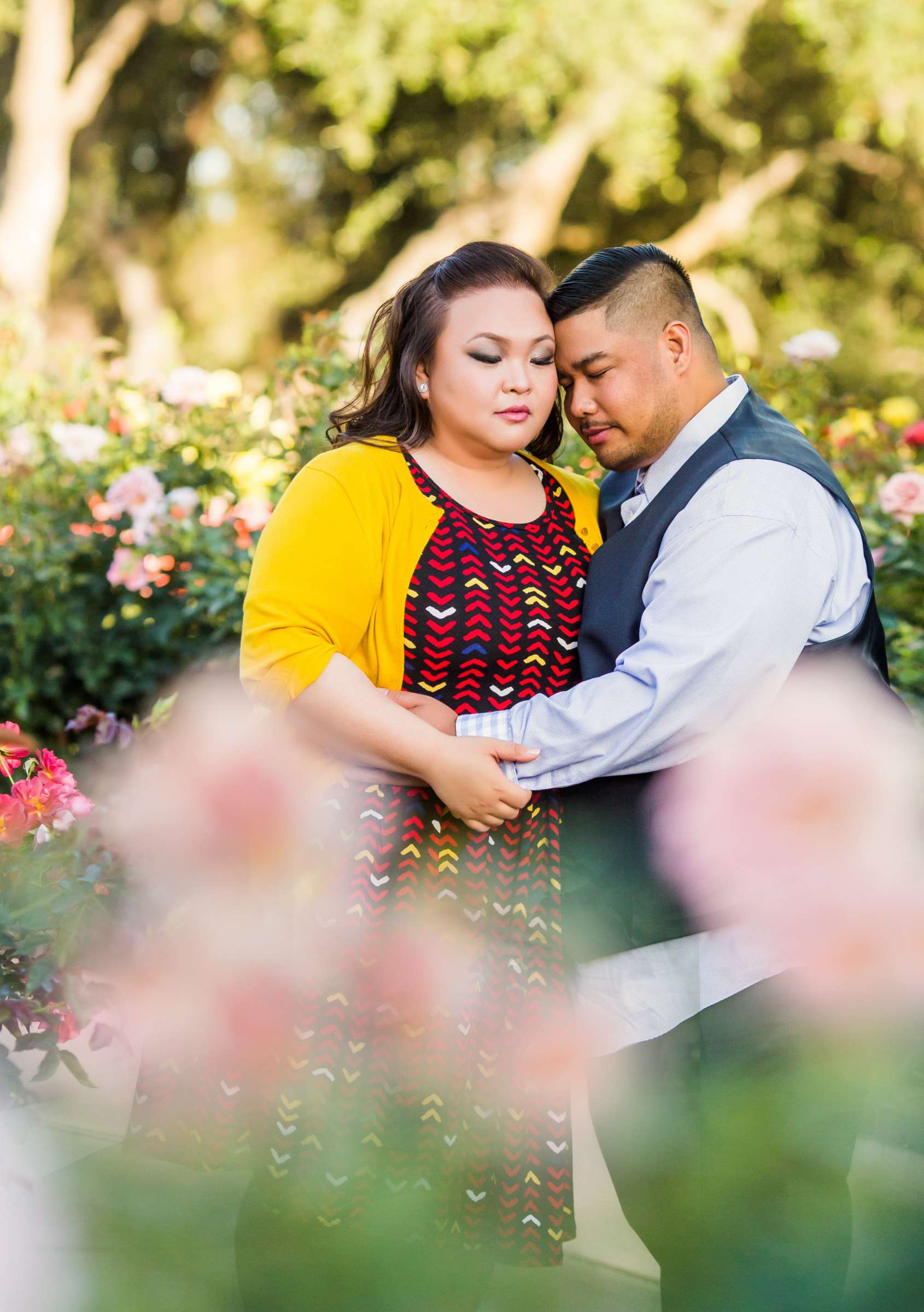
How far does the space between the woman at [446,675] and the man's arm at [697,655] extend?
114 millimetres

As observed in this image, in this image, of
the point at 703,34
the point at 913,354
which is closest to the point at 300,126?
the point at 703,34

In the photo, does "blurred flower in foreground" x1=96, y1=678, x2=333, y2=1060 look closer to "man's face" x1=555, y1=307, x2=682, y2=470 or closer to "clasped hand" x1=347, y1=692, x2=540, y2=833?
"clasped hand" x1=347, y1=692, x2=540, y2=833

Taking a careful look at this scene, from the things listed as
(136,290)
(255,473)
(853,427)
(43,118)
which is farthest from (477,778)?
(136,290)

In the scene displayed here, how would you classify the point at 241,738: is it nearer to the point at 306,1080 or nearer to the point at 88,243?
the point at 306,1080

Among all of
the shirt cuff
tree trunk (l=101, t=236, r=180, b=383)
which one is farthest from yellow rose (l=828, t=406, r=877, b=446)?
tree trunk (l=101, t=236, r=180, b=383)

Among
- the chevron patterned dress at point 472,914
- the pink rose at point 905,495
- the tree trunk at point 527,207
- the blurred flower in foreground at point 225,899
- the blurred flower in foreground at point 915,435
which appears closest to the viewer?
the blurred flower in foreground at point 225,899

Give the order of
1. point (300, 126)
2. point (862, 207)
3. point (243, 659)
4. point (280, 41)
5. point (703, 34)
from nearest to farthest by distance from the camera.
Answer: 1. point (243, 659)
2. point (703, 34)
3. point (280, 41)
4. point (300, 126)
5. point (862, 207)

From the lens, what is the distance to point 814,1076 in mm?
653

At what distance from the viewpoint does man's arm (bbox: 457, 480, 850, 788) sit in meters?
1.46

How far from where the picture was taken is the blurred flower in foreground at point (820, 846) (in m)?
0.68

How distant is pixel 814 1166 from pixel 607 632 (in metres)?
1.04

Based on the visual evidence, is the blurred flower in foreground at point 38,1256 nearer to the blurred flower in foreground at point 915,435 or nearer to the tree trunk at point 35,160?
the blurred flower in foreground at point 915,435

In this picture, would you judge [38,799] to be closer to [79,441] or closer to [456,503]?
[456,503]

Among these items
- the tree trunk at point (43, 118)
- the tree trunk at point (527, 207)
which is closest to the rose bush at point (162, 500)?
the tree trunk at point (527, 207)
